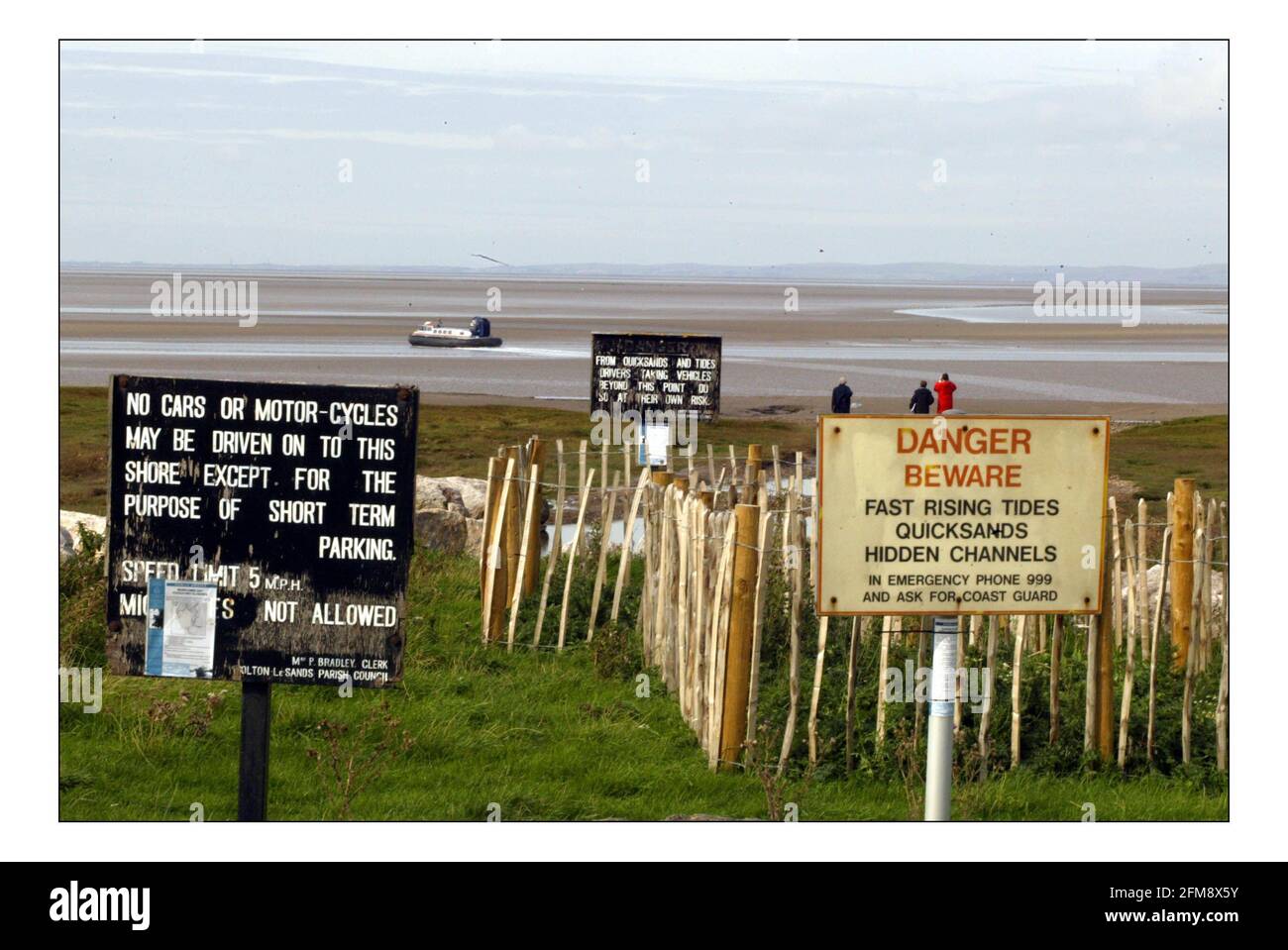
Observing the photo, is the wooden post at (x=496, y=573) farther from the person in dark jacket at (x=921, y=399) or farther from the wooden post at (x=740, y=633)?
the person in dark jacket at (x=921, y=399)

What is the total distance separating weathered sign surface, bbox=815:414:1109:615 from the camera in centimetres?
624

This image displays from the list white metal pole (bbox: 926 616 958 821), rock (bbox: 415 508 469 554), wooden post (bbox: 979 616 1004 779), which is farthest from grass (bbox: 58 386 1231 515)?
white metal pole (bbox: 926 616 958 821)

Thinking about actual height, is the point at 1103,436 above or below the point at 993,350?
below

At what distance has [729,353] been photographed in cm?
4503

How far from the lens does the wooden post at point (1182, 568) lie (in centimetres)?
984

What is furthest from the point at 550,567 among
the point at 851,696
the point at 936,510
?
the point at 936,510

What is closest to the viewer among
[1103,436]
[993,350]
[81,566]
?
[1103,436]

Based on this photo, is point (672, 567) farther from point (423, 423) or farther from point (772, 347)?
point (772, 347)

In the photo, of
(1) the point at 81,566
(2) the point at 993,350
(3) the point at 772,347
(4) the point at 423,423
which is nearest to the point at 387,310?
(3) the point at 772,347

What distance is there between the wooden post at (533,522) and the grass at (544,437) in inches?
290

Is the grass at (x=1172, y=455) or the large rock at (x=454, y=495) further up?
the grass at (x=1172, y=455)

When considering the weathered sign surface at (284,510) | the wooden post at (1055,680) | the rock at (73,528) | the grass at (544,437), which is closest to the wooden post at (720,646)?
the wooden post at (1055,680)

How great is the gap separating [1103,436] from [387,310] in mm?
63842

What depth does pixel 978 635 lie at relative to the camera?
9.28 metres
